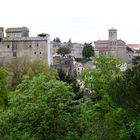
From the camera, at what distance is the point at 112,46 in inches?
5738

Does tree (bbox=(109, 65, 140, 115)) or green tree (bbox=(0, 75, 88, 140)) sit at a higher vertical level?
tree (bbox=(109, 65, 140, 115))

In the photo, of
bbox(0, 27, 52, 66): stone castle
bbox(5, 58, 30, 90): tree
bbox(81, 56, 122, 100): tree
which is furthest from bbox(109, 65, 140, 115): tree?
bbox(0, 27, 52, 66): stone castle

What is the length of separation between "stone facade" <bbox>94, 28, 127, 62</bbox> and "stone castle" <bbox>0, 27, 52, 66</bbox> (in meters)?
50.4

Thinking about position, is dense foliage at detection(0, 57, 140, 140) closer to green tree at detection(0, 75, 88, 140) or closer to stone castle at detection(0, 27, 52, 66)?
green tree at detection(0, 75, 88, 140)

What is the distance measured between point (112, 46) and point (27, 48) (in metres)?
62.5

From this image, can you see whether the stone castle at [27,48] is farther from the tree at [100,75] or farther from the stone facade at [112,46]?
the tree at [100,75]

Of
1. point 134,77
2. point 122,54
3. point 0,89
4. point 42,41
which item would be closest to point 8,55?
point 42,41

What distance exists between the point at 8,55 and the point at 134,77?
67320 millimetres

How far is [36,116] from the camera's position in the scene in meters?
20.9

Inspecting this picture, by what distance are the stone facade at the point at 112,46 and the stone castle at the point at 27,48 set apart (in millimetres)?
50434

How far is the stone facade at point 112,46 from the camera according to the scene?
456ft

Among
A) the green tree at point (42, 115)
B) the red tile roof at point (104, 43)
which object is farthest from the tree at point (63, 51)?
the green tree at point (42, 115)

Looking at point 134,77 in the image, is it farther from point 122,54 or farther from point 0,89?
point 122,54

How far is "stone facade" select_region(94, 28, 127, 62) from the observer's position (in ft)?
456
